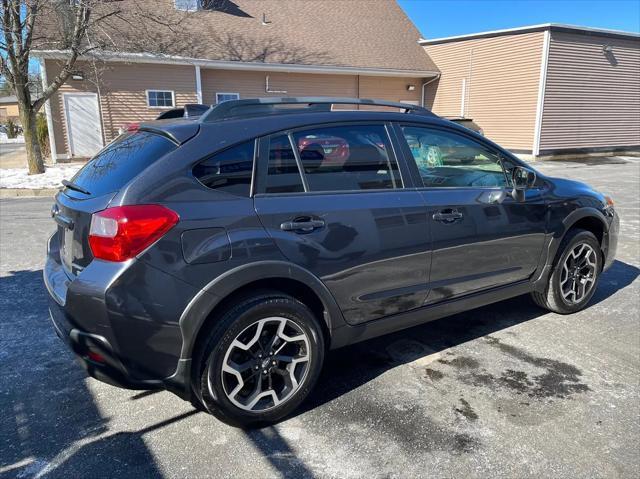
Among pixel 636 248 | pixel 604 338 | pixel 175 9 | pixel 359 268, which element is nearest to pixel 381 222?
pixel 359 268

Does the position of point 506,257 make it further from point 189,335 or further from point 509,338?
point 189,335

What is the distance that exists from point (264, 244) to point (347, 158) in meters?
0.84

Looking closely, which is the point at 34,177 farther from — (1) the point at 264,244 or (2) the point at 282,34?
(1) the point at 264,244

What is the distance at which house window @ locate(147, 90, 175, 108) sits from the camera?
56.6 feet

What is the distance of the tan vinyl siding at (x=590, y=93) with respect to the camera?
63.9ft

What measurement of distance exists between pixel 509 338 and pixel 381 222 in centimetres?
169

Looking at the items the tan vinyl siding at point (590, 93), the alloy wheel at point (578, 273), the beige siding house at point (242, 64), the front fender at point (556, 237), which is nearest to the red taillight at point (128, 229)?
the front fender at point (556, 237)

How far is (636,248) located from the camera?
6.62m

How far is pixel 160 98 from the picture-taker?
17438 millimetres

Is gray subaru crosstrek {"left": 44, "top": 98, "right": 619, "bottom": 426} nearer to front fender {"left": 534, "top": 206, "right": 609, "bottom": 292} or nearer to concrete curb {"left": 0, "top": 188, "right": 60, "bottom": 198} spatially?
front fender {"left": 534, "top": 206, "right": 609, "bottom": 292}

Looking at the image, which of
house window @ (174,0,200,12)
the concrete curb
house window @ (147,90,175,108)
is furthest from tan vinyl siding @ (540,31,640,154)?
the concrete curb

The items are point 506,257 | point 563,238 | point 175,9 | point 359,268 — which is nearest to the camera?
point 359,268

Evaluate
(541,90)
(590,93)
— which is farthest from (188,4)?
(590,93)

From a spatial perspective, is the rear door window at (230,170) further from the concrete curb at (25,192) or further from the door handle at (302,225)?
the concrete curb at (25,192)
